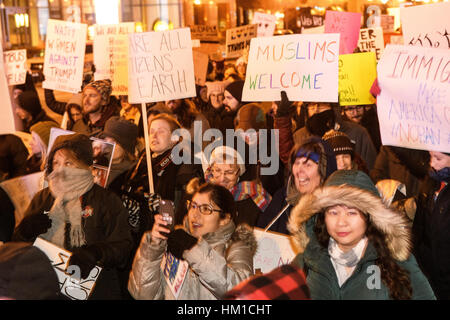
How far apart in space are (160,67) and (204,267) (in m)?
2.60

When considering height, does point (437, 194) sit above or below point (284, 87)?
below

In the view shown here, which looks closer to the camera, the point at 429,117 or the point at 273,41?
the point at 429,117

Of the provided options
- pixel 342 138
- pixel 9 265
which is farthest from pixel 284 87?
pixel 9 265

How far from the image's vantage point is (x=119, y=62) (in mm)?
7906

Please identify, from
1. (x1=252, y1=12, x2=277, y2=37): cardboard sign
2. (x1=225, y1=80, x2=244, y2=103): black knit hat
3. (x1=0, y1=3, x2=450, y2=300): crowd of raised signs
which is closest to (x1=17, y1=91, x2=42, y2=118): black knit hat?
(x1=0, y1=3, x2=450, y2=300): crowd of raised signs

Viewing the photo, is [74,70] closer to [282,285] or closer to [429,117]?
[429,117]

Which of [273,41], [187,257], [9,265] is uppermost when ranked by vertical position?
[273,41]

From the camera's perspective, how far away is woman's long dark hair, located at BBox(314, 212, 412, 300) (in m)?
2.88

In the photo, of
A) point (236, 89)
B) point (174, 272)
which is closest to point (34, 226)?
point (174, 272)

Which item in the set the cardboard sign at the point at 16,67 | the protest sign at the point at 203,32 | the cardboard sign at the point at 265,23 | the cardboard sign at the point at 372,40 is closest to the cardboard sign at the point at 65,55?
the cardboard sign at the point at 16,67

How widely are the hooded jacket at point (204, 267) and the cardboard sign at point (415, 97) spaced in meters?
1.18

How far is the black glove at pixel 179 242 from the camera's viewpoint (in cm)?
339

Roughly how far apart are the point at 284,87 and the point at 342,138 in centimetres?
71
